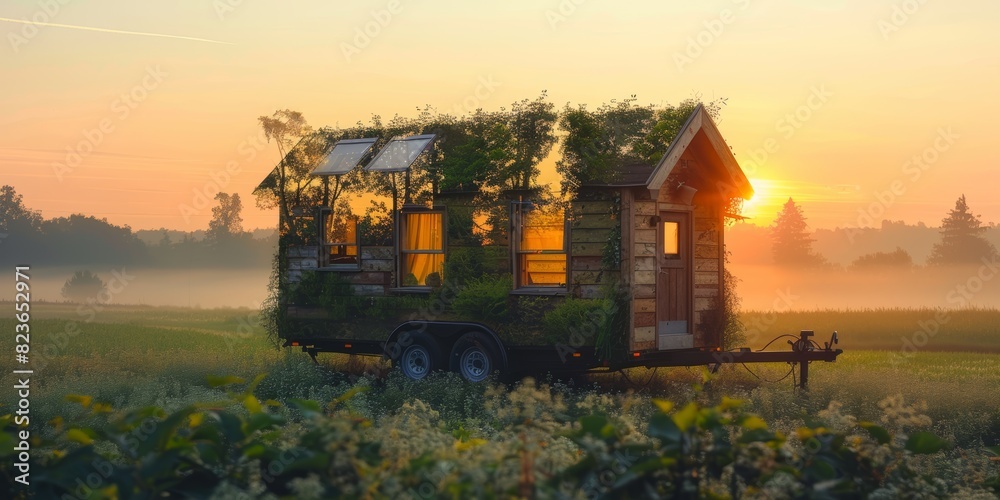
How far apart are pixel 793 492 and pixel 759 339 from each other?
938 inches

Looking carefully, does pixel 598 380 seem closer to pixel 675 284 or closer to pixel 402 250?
pixel 675 284

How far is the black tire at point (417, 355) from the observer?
16.7 m

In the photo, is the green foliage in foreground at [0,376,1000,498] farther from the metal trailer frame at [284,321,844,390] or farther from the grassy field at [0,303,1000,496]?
the metal trailer frame at [284,321,844,390]

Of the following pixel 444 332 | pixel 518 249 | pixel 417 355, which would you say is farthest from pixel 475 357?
pixel 518 249

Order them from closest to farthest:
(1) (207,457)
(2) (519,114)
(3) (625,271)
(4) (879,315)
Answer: (1) (207,457) → (3) (625,271) → (2) (519,114) → (4) (879,315)

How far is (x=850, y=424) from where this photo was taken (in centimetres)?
525

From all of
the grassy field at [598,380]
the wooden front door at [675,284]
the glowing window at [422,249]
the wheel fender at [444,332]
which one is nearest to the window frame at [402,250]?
the glowing window at [422,249]

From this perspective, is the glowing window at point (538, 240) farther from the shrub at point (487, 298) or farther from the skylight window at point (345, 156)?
the skylight window at point (345, 156)

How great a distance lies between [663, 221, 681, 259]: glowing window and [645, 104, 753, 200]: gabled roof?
42.0 inches

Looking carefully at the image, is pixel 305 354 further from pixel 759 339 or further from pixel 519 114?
pixel 759 339

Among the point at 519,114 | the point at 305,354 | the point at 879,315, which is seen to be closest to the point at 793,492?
the point at 519,114

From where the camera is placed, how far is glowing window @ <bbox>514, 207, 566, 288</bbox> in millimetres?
15758

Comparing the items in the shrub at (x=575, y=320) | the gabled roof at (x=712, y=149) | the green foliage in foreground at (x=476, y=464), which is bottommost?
the green foliage in foreground at (x=476, y=464)

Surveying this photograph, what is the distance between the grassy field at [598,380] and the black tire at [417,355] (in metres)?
0.38
